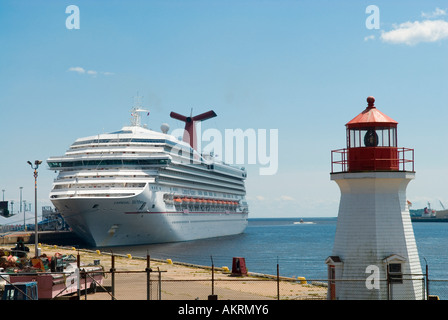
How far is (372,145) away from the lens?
16.2 meters

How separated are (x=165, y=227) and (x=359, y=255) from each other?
55.4 m

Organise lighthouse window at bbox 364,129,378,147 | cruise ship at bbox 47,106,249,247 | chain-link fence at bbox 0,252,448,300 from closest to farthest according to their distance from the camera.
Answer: chain-link fence at bbox 0,252,448,300, lighthouse window at bbox 364,129,378,147, cruise ship at bbox 47,106,249,247

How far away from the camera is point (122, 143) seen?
231 ft

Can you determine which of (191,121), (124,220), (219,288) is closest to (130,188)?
(124,220)

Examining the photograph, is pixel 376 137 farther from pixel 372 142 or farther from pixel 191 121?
pixel 191 121

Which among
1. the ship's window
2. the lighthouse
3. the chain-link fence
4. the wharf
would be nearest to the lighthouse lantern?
the lighthouse

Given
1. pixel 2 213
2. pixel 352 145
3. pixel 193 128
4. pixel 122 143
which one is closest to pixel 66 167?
pixel 122 143

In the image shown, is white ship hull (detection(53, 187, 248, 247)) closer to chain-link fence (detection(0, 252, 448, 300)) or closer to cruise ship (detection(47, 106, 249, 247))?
cruise ship (detection(47, 106, 249, 247))

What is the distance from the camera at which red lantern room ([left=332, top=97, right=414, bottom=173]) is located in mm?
15984

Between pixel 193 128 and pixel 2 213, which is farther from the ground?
pixel 193 128

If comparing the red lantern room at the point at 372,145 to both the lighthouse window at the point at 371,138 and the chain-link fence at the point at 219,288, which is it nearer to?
the lighthouse window at the point at 371,138

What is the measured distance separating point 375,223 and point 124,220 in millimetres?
50532
